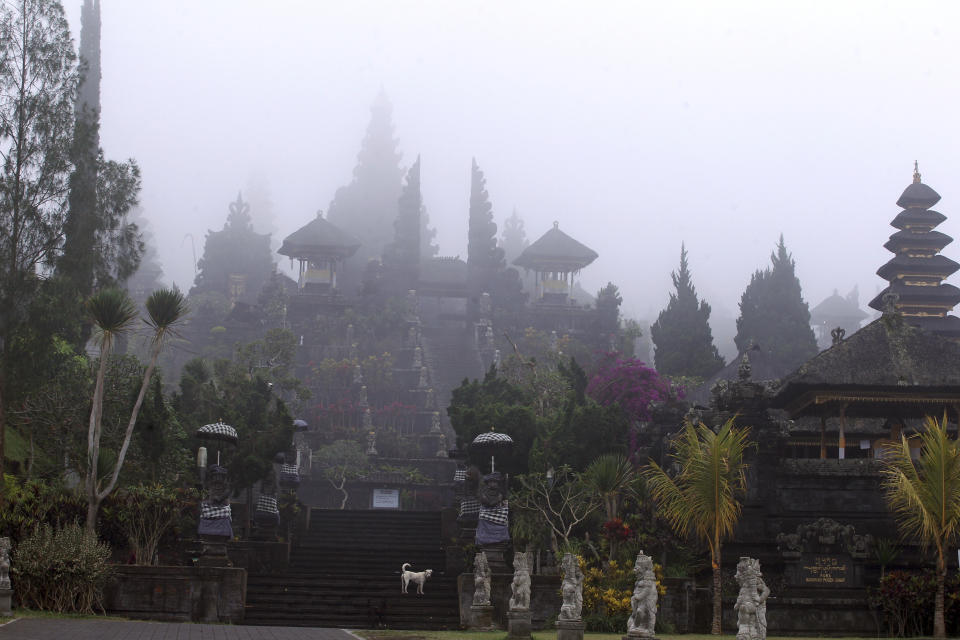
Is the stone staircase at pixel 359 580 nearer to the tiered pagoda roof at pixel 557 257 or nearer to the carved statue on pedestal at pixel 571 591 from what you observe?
the carved statue on pedestal at pixel 571 591

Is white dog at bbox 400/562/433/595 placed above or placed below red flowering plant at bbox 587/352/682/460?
below

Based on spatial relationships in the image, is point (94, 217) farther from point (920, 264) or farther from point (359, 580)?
point (920, 264)

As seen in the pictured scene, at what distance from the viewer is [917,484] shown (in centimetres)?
2212

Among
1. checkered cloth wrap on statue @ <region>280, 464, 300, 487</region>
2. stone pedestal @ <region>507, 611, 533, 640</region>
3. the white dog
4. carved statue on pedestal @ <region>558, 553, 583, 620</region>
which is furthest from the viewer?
checkered cloth wrap on statue @ <region>280, 464, 300, 487</region>

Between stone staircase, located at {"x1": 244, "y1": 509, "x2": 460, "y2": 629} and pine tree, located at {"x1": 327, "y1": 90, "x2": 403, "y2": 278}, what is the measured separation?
62.5m

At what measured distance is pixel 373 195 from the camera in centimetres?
10675

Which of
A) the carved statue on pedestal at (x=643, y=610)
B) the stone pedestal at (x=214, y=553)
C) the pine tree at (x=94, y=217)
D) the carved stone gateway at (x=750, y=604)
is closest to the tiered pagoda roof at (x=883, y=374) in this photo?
the carved stone gateway at (x=750, y=604)

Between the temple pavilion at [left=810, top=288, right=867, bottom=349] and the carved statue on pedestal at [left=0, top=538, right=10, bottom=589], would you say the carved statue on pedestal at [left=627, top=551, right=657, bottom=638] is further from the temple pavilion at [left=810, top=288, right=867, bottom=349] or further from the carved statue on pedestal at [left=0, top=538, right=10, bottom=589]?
the temple pavilion at [left=810, top=288, right=867, bottom=349]

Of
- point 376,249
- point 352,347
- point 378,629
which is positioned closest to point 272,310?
point 352,347

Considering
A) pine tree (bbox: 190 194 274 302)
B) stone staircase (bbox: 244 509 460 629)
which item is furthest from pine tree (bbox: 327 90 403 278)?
stone staircase (bbox: 244 509 460 629)

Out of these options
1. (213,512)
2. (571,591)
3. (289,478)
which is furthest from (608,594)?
(289,478)

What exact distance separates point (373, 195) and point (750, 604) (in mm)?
92217

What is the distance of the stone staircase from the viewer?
24.1 metres

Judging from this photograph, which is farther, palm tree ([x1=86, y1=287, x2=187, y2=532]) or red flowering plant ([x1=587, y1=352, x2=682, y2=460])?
red flowering plant ([x1=587, y1=352, x2=682, y2=460])
